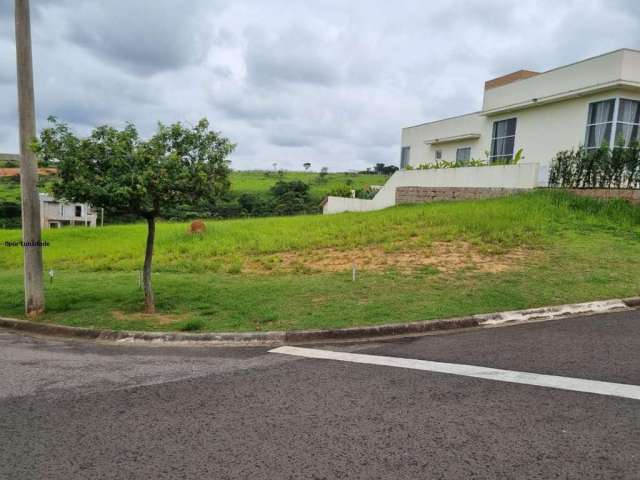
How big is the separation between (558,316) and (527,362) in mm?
2177

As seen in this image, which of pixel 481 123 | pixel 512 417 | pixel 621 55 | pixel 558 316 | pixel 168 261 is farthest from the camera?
pixel 481 123

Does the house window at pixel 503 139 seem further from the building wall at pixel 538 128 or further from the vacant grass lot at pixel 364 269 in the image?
the vacant grass lot at pixel 364 269

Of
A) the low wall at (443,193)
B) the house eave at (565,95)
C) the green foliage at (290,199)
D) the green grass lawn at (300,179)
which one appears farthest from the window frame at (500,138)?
the green grass lawn at (300,179)

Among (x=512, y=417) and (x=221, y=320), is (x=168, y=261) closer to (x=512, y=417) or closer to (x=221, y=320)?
(x=221, y=320)

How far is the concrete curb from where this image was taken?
5.85 metres

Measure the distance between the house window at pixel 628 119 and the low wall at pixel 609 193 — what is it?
3.26m

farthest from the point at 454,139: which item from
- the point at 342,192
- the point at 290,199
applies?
the point at 290,199

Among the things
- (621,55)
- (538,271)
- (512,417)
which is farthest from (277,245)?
(621,55)

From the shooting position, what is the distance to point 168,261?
42.6ft

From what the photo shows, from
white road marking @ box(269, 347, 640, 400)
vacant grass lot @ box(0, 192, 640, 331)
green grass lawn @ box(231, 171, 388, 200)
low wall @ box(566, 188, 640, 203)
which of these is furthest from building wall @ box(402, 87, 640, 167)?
green grass lawn @ box(231, 171, 388, 200)

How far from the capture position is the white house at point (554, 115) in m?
15.7

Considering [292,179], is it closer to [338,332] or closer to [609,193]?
[609,193]

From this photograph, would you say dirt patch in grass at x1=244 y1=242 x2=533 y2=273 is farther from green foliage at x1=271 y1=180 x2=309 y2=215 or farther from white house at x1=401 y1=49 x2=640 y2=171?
green foliage at x1=271 y1=180 x2=309 y2=215

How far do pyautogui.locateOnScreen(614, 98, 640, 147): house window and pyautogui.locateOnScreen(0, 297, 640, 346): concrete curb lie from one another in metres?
11.8
